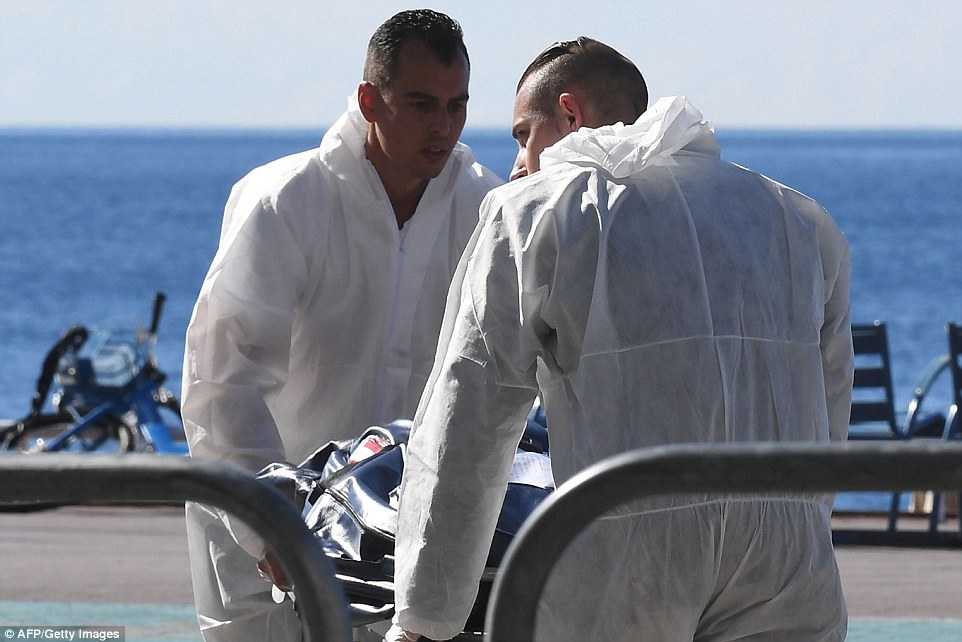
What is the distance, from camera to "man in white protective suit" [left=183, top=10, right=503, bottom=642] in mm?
3664

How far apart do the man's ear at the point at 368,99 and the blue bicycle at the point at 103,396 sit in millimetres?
7078

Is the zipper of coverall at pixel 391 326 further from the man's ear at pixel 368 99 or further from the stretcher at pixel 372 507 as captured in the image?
the stretcher at pixel 372 507

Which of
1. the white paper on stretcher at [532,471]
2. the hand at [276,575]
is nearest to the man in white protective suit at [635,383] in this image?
the white paper on stretcher at [532,471]

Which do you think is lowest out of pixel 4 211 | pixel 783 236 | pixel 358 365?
pixel 4 211

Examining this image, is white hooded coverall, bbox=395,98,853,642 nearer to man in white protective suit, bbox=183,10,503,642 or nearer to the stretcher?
the stretcher

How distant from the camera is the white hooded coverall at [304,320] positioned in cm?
364

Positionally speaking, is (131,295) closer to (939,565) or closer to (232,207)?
(939,565)

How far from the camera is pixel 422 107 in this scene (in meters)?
3.88

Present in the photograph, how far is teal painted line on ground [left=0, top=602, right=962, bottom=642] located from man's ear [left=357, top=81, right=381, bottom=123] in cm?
329

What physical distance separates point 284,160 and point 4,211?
10601 cm

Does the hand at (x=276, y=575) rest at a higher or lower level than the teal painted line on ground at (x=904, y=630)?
higher

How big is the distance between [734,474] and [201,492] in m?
0.63

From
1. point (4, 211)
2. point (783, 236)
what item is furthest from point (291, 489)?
point (4, 211)

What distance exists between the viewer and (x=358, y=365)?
3900mm
